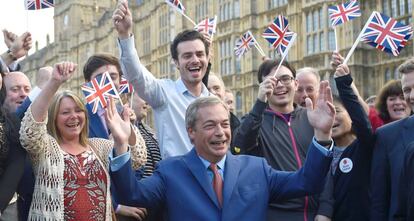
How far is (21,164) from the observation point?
3.80 metres

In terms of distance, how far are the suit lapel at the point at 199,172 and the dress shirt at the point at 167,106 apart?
927 millimetres

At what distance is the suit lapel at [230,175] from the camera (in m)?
3.36

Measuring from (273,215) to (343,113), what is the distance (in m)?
1.19

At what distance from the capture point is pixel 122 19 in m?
4.11

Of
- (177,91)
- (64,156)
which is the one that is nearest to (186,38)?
(177,91)

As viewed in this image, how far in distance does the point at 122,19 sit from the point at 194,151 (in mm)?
1156

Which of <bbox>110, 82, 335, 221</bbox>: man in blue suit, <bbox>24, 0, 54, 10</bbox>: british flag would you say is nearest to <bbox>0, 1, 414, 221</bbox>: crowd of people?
<bbox>110, 82, 335, 221</bbox>: man in blue suit

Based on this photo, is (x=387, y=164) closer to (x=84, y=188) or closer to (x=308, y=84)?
(x=308, y=84)

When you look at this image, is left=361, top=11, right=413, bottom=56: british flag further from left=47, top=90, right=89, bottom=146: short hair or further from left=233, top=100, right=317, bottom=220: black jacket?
left=47, top=90, right=89, bottom=146: short hair

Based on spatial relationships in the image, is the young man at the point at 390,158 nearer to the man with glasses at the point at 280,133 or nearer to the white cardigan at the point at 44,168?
the man with glasses at the point at 280,133

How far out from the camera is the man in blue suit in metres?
3.33

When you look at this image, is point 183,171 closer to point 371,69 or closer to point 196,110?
point 196,110

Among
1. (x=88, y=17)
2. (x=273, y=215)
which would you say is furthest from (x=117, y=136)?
(x=88, y=17)

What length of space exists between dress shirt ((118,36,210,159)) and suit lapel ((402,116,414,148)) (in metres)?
1.53
